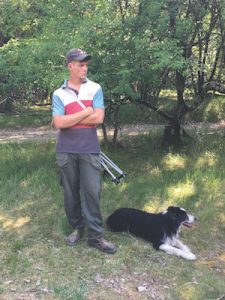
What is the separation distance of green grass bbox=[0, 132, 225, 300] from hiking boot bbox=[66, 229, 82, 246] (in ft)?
0.27

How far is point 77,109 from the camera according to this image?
4820 mm

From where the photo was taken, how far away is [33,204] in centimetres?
672

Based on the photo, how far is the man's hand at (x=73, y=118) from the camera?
4719mm

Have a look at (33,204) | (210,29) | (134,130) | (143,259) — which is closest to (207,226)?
(143,259)

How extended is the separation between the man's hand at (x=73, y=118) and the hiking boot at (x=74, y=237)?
1423mm

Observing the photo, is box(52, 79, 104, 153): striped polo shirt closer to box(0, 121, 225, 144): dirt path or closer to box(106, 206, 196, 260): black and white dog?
box(106, 206, 196, 260): black and white dog

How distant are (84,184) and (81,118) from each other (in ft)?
2.49

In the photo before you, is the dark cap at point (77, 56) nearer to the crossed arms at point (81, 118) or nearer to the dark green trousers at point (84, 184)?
the crossed arms at point (81, 118)

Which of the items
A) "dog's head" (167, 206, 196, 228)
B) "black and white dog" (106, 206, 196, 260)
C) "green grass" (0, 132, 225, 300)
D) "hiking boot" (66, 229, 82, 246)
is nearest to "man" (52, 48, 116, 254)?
"hiking boot" (66, 229, 82, 246)

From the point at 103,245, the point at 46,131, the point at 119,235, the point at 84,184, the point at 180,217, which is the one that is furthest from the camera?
the point at 46,131

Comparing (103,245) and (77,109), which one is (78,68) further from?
(103,245)

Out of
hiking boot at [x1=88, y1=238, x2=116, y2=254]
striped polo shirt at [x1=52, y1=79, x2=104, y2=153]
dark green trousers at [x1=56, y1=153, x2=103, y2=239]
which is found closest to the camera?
striped polo shirt at [x1=52, y1=79, x2=104, y2=153]

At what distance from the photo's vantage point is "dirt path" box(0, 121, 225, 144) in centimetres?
1127

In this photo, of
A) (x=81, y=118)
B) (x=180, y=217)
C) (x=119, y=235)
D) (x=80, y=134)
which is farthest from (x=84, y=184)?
(x=180, y=217)
